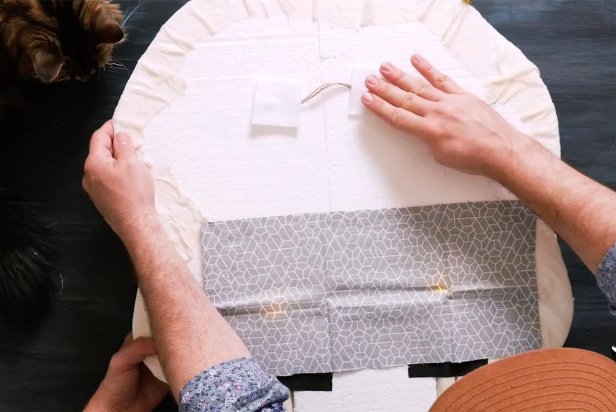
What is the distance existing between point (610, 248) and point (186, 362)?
63cm

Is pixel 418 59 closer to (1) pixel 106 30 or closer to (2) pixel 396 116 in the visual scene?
(2) pixel 396 116

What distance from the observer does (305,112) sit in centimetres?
103

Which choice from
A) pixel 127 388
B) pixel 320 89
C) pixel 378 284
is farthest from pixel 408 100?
pixel 127 388

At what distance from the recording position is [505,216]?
3.29ft

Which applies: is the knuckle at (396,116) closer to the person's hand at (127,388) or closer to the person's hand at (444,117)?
the person's hand at (444,117)

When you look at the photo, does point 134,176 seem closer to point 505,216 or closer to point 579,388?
point 505,216

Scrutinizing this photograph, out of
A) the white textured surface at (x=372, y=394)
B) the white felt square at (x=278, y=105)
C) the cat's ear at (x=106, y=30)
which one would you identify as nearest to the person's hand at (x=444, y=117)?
the white felt square at (x=278, y=105)

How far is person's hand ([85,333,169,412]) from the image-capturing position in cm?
115

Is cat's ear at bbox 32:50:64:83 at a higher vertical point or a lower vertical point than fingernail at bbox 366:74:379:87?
lower

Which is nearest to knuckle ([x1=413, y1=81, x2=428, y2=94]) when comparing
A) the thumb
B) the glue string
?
the glue string

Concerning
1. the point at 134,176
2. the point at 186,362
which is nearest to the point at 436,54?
the point at 134,176

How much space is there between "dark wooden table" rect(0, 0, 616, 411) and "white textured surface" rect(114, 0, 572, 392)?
44cm

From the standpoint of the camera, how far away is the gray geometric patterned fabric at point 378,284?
A: 0.97 metres

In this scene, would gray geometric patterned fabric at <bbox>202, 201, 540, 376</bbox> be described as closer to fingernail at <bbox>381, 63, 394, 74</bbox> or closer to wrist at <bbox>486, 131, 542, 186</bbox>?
wrist at <bbox>486, 131, 542, 186</bbox>
